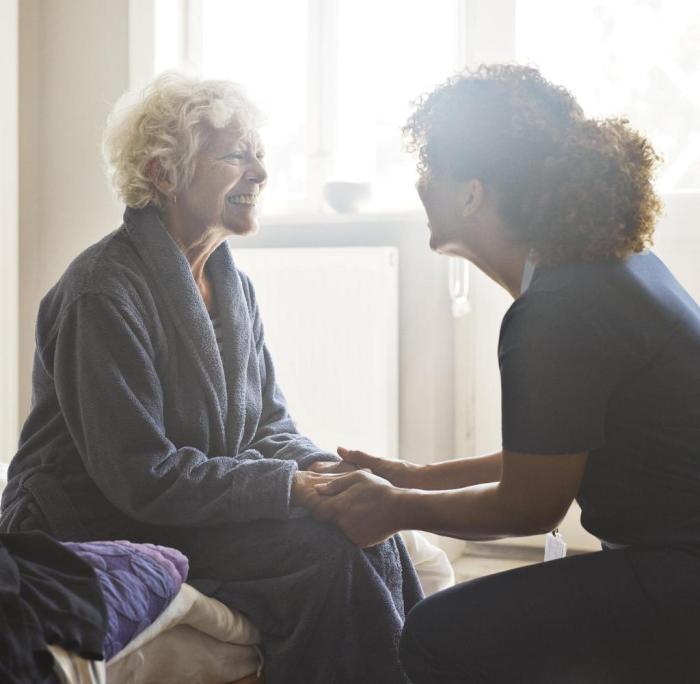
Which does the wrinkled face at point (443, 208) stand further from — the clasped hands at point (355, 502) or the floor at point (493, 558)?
the floor at point (493, 558)

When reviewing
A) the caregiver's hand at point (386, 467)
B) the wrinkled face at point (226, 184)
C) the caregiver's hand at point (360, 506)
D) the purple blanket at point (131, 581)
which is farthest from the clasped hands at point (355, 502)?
the wrinkled face at point (226, 184)

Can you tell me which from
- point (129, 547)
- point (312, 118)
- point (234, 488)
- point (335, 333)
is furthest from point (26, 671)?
point (312, 118)

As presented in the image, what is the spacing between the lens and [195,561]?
176 centimetres

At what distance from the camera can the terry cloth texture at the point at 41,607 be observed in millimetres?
1207

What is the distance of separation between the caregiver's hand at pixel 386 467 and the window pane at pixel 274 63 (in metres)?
1.86

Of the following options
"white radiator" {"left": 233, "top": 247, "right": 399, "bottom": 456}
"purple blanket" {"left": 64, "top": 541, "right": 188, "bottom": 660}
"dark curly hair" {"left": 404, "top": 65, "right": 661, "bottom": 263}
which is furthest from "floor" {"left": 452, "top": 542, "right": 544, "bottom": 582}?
"dark curly hair" {"left": 404, "top": 65, "right": 661, "bottom": 263}

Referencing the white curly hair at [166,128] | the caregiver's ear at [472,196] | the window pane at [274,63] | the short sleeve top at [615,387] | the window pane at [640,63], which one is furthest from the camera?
the window pane at [274,63]

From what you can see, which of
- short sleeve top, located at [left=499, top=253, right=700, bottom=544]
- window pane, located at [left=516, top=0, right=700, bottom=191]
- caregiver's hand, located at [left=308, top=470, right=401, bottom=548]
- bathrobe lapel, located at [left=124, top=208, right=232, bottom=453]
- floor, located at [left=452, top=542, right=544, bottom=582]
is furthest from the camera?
floor, located at [left=452, top=542, right=544, bottom=582]

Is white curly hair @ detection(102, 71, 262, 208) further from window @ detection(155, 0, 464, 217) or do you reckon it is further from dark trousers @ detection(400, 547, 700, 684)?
window @ detection(155, 0, 464, 217)

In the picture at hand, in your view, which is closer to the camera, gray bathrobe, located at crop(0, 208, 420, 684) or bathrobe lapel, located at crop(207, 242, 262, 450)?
gray bathrobe, located at crop(0, 208, 420, 684)

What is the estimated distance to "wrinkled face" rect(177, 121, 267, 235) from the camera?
200 cm

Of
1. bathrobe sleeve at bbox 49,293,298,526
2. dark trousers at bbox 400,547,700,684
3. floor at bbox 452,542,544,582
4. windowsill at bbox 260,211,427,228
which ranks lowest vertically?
floor at bbox 452,542,544,582

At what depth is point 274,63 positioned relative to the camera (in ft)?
12.1

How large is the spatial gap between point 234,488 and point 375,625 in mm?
313
